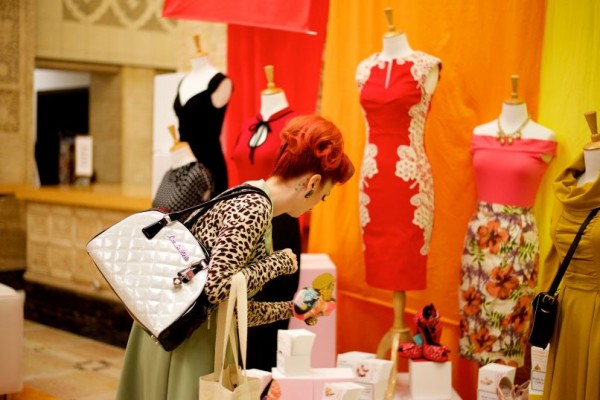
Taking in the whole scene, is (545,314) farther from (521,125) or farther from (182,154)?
(182,154)

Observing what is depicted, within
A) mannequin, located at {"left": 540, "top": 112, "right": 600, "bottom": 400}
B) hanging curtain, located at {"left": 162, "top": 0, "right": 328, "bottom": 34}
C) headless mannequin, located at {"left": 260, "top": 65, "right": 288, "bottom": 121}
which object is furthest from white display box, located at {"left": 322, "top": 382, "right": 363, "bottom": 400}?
hanging curtain, located at {"left": 162, "top": 0, "right": 328, "bottom": 34}

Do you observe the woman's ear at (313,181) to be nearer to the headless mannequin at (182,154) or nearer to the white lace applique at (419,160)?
the white lace applique at (419,160)

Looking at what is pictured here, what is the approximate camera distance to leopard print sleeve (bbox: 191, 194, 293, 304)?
185cm

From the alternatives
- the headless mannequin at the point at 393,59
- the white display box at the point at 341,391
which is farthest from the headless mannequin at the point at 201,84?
the white display box at the point at 341,391

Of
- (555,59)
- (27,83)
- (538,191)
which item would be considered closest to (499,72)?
(555,59)

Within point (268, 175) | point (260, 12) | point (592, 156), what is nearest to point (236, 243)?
point (592, 156)

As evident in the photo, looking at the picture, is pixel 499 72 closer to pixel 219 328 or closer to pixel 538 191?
pixel 538 191

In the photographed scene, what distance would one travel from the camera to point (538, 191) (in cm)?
355

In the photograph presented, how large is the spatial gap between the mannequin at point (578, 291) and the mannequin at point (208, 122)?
1.81 m

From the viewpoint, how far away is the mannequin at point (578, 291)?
258cm

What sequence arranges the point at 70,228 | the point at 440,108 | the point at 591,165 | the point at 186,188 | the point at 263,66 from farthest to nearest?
the point at 70,228
the point at 263,66
the point at 440,108
the point at 186,188
the point at 591,165

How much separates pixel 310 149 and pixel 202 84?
2108mm

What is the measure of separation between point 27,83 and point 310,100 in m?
4.33

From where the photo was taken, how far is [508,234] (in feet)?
11.0
